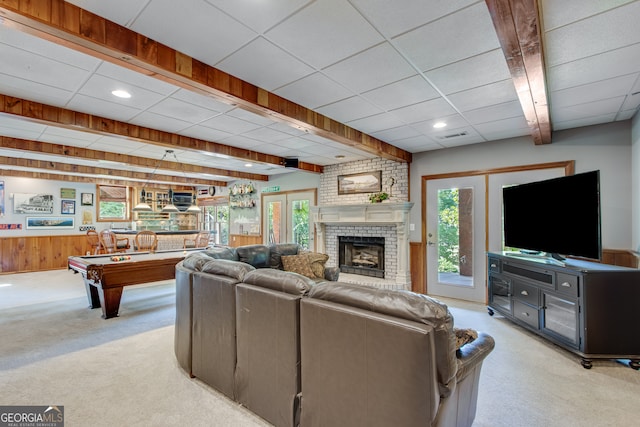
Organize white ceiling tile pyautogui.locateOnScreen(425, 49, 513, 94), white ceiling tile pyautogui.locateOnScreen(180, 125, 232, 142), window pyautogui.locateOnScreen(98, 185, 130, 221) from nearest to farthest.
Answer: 1. white ceiling tile pyautogui.locateOnScreen(425, 49, 513, 94)
2. white ceiling tile pyautogui.locateOnScreen(180, 125, 232, 142)
3. window pyautogui.locateOnScreen(98, 185, 130, 221)

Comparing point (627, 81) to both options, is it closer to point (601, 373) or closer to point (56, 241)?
point (601, 373)

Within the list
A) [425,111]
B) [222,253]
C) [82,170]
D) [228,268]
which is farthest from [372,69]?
[82,170]

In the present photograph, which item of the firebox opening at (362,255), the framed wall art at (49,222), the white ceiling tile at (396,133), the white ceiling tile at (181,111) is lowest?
the firebox opening at (362,255)

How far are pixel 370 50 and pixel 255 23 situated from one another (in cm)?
86

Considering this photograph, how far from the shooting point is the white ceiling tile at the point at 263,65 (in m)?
2.21

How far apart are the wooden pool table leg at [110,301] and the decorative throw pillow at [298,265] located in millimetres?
2201

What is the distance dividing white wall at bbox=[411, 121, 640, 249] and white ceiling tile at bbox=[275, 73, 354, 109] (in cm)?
294

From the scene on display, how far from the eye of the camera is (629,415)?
6.61ft

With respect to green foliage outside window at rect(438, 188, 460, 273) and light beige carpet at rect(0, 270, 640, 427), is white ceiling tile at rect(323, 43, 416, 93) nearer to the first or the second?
light beige carpet at rect(0, 270, 640, 427)

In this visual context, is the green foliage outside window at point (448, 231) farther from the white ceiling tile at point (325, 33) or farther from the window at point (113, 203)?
the window at point (113, 203)

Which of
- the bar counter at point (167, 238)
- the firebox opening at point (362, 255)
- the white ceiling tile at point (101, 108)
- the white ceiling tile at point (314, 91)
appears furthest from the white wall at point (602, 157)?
the bar counter at point (167, 238)

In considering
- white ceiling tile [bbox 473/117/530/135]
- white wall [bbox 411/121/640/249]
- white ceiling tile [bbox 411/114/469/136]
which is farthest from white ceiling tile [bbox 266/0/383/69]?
white wall [bbox 411/121/640/249]

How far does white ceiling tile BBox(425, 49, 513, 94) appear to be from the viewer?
2.32 metres

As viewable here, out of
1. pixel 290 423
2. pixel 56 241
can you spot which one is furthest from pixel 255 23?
pixel 56 241
